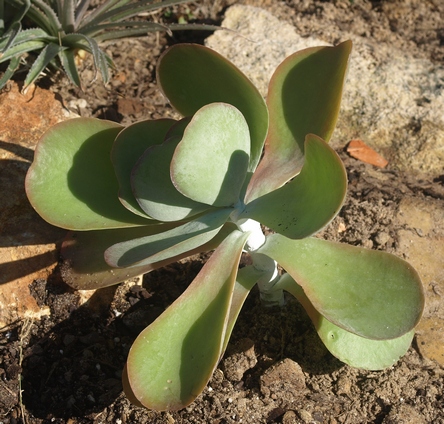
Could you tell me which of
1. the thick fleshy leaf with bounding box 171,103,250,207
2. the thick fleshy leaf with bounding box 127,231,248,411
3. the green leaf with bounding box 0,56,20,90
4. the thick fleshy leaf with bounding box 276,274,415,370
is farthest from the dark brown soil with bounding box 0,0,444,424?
the green leaf with bounding box 0,56,20,90

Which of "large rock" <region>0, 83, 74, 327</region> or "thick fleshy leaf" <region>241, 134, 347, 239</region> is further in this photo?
"large rock" <region>0, 83, 74, 327</region>

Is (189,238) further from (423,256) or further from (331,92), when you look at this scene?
(423,256)

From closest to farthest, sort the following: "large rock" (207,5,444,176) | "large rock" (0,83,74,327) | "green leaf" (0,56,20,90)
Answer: "large rock" (0,83,74,327) < "green leaf" (0,56,20,90) < "large rock" (207,5,444,176)

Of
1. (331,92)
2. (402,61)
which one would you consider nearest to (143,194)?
(331,92)

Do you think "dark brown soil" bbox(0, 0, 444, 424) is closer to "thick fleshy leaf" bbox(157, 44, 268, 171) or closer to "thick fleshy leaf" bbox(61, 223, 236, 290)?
"thick fleshy leaf" bbox(61, 223, 236, 290)

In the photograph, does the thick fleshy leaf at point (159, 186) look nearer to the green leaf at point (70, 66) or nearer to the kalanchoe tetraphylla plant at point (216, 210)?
the kalanchoe tetraphylla plant at point (216, 210)

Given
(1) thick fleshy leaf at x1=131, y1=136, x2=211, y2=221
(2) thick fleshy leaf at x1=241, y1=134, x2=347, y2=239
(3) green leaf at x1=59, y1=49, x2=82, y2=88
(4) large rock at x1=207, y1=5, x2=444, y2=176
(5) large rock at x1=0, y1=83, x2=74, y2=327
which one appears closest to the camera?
(2) thick fleshy leaf at x1=241, y1=134, x2=347, y2=239

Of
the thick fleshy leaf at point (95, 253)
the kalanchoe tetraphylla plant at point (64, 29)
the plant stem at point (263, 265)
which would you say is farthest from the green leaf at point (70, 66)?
the plant stem at point (263, 265)
